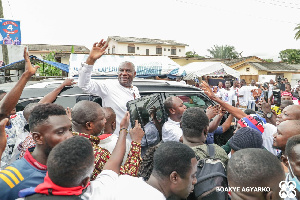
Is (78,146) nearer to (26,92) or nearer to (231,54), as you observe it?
(26,92)

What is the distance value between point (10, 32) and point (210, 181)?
43.1 ft

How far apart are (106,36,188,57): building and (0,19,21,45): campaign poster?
28.4 metres

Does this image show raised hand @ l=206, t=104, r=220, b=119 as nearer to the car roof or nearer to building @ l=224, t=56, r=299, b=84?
the car roof

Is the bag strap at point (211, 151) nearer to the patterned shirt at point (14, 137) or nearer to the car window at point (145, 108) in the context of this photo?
the car window at point (145, 108)

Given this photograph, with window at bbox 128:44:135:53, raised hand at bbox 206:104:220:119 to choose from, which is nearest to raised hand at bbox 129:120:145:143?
raised hand at bbox 206:104:220:119

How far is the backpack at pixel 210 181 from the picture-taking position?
5.49 ft

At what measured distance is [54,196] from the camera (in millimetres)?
1315

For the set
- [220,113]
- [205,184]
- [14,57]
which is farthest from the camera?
[14,57]

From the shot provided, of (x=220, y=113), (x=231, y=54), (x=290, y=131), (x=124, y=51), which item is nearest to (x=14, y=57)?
(x=220, y=113)

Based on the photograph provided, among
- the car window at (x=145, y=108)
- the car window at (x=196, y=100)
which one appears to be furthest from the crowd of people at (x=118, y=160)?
the car window at (x=196, y=100)

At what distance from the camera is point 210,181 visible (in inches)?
67.1

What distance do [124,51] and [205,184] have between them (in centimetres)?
4073

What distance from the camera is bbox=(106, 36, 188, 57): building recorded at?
135 feet

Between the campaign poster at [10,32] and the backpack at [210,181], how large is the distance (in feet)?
42.2
